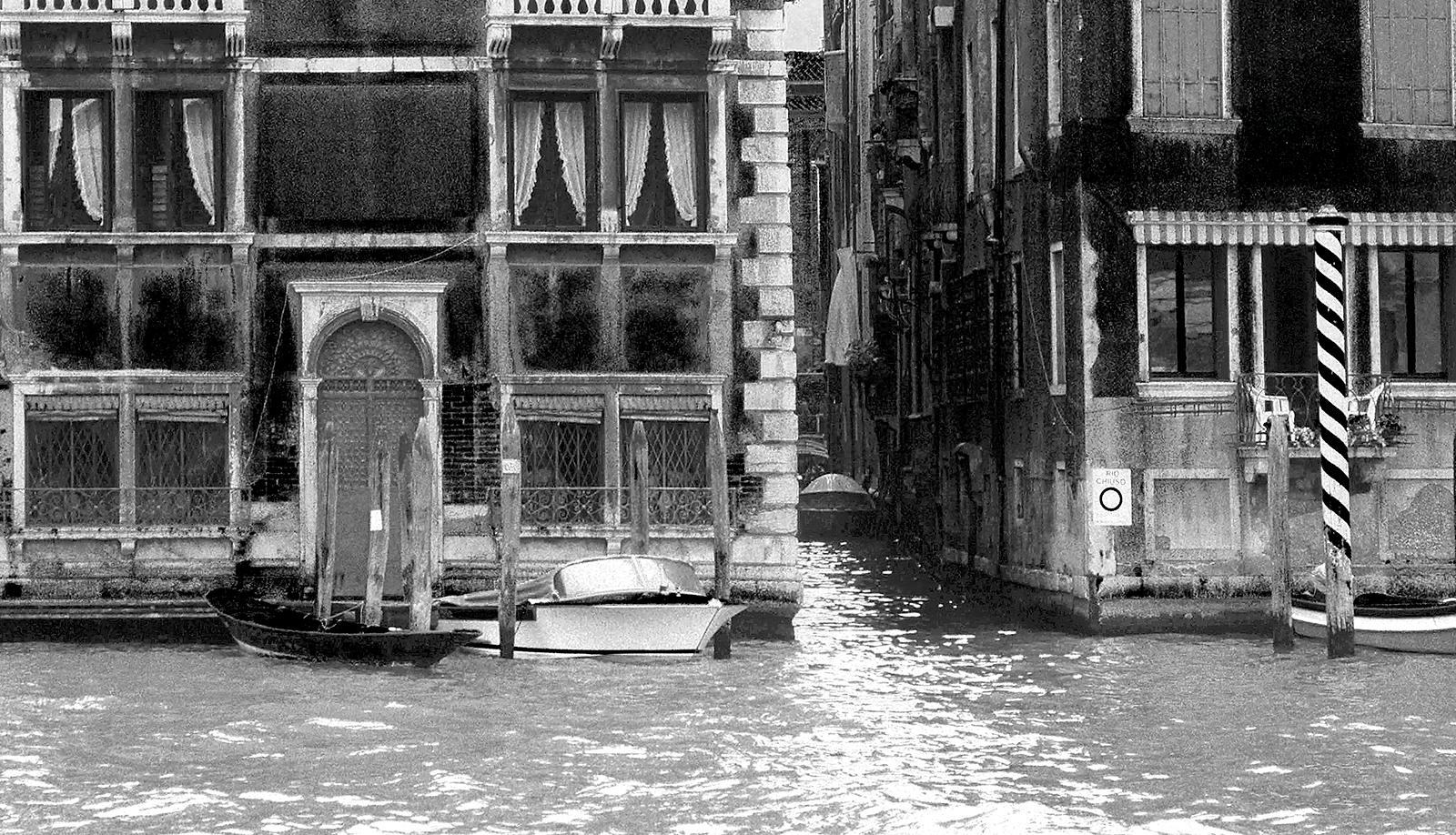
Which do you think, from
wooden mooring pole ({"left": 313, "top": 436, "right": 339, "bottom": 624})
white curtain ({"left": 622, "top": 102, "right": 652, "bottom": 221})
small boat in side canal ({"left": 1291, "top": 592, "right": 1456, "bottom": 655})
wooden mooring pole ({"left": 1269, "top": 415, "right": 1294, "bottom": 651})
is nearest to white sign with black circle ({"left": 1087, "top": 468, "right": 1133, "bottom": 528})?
wooden mooring pole ({"left": 1269, "top": 415, "right": 1294, "bottom": 651})

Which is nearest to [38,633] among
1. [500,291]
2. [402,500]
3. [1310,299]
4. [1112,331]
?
[402,500]

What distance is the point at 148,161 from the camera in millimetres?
23500

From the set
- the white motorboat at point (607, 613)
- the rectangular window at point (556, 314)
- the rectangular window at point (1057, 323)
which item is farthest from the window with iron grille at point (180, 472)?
the rectangular window at point (1057, 323)

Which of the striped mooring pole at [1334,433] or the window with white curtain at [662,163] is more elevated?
the window with white curtain at [662,163]

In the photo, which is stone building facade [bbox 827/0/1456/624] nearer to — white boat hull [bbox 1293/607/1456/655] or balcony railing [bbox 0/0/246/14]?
white boat hull [bbox 1293/607/1456/655]

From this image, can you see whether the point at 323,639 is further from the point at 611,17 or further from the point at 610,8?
the point at 610,8

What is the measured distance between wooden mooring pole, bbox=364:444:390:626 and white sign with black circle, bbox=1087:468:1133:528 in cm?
685

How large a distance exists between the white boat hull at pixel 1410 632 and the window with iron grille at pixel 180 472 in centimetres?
1050

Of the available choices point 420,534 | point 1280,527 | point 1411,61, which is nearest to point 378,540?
point 420,534

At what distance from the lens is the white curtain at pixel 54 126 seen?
23359mm

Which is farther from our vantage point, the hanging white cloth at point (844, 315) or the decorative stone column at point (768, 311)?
the hanging white cloth at point (844, 315)

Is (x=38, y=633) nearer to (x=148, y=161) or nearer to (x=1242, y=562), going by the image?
(x=148, y=161)

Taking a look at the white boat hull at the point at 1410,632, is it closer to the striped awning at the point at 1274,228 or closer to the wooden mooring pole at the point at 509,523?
the striped awning at the point at 1274,228

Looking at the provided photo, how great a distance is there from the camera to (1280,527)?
21469mm
